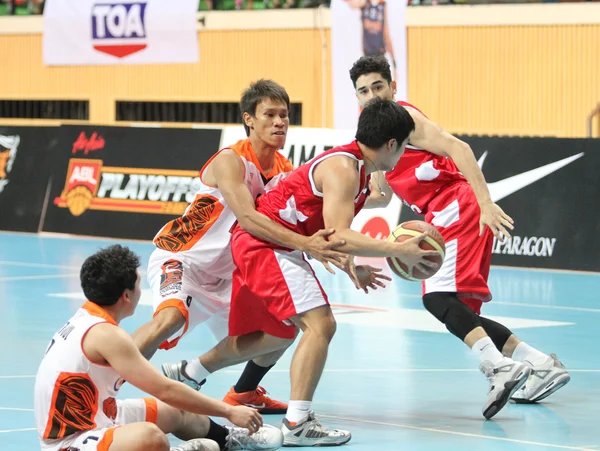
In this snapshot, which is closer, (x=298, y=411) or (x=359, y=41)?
(x=298, y=411)

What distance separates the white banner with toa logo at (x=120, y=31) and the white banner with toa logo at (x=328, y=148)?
6317 millimetres

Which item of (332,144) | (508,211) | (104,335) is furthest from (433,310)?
(332,144)

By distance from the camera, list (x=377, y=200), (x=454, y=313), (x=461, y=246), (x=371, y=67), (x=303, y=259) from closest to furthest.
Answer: (x=303, y=259) → (x=454, y=313) → (x=461, y=246) → (x=371, y=67) → (x=377, y=200)

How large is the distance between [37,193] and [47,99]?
7.69 m

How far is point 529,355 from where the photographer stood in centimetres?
780

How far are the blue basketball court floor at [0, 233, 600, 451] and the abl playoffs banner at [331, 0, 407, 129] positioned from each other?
6.94 metres

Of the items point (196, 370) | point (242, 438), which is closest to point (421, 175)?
point (196, 370)

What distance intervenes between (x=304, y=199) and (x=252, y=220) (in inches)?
13.0

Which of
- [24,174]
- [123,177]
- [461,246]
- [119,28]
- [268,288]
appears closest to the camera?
[268,288]

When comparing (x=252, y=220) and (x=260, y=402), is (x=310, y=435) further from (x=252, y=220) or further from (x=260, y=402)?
(x=252, y=220)

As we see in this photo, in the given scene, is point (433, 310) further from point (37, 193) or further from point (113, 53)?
point (113, 53)

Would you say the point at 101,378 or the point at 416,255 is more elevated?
the point at 416,255

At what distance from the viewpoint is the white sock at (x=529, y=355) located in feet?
25.5

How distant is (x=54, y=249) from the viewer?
17469 mm
